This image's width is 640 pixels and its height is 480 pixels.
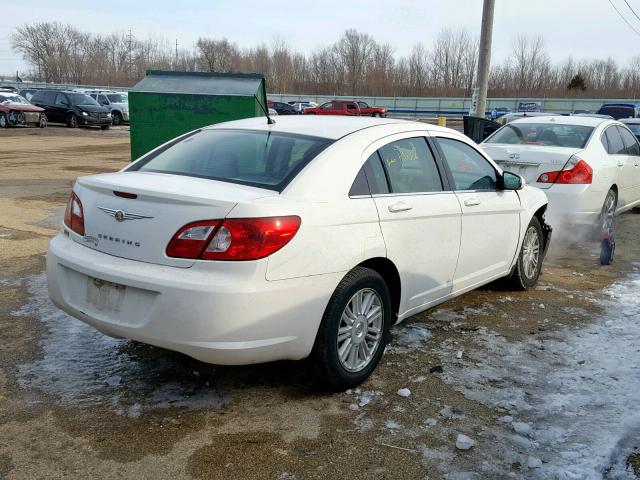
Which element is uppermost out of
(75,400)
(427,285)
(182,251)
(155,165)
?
(155,165)

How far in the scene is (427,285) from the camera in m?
4.23

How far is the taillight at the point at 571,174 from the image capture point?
718 cm

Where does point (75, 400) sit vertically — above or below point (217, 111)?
below

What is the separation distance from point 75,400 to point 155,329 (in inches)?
30.3

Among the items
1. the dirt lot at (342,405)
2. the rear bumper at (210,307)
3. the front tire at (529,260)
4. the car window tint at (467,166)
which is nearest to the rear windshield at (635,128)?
the front tire at (529,260)

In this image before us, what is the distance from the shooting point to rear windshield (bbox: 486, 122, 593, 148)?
7.87 meters

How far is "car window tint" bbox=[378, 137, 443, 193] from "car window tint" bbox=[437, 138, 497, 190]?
9.6 inches

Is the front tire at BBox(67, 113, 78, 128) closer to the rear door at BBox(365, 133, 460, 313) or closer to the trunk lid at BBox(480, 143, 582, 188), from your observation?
the trunk lid at BBox(480, 143, 582, 188)

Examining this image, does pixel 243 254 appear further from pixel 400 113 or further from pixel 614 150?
pixel 400 113

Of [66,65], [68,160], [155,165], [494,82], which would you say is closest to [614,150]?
[155,165]

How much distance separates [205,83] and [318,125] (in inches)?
214

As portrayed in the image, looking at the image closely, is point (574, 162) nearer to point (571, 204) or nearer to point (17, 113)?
point (571, 204)

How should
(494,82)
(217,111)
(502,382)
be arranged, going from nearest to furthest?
(502,382)
(217,111)
(494,82)

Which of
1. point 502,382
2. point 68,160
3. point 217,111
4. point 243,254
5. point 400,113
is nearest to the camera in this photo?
point 243,254
